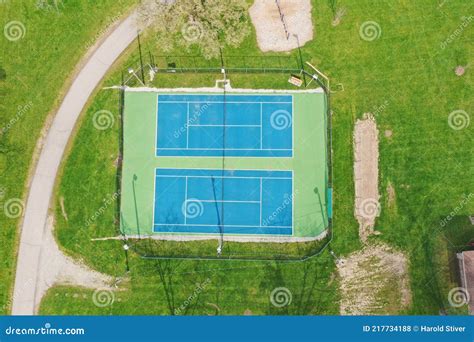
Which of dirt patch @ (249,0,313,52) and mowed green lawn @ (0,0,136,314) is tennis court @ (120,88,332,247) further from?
mowed green lawn @ (0,0,136,314)

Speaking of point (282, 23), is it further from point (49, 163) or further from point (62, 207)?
point (62, 207)

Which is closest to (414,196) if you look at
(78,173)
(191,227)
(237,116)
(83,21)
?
(237,116)

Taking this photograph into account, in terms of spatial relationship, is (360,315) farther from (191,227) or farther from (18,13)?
(18,13)

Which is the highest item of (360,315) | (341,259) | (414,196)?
(414,196)

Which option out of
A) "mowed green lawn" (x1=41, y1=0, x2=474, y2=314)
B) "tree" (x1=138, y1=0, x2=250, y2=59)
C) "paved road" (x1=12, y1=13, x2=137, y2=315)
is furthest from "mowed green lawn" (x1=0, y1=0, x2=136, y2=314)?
"mowed green lawn" (x1=41, y1=0, x2=474, y2=314)

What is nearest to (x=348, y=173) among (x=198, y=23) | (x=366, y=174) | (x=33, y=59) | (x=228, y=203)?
(x=366, y=174)

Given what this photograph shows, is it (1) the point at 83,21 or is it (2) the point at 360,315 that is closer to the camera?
(2) the point at 360,315

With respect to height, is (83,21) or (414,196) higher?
(83,21)
